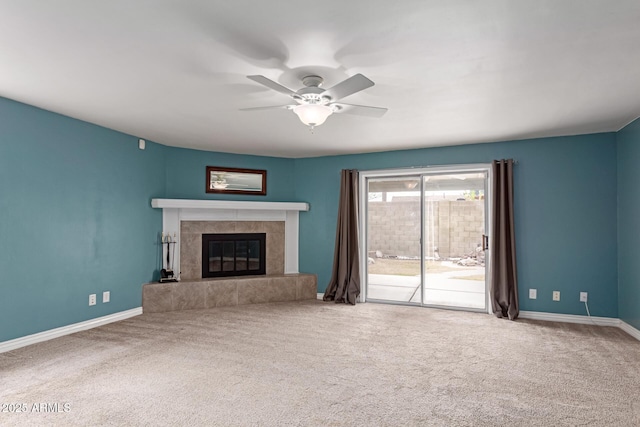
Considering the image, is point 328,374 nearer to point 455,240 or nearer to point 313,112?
point 313,112

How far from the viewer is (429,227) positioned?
18.0ft

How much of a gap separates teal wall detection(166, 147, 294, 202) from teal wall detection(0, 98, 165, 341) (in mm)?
392

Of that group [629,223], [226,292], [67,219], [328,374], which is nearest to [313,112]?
[328,374]

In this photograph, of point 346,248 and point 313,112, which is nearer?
point 313,112

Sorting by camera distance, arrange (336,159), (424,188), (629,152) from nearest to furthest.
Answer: (629,152), (424,188), (336,159)

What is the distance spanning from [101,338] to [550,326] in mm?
5000

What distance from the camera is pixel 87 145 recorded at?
166 inches

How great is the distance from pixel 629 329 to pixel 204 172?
5.73 m

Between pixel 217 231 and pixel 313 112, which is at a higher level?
pixel 313 112

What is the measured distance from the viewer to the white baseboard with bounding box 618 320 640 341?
395 centimetres

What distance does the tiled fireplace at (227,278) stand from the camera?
5113mm

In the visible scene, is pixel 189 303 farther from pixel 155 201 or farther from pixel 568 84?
pixel 568 84

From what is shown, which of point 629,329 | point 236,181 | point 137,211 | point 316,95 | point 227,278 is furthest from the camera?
point 236,181

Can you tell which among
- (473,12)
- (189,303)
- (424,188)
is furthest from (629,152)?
(189,303)
